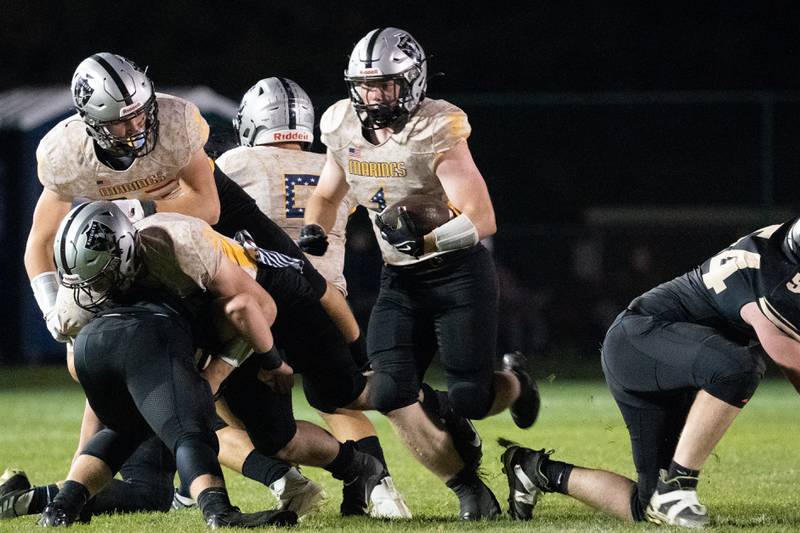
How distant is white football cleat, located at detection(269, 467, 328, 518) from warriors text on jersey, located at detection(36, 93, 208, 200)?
1174 millimetres

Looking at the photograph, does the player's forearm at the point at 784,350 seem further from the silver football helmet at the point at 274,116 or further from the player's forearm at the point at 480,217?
the silver football helmet at the point at 274,116

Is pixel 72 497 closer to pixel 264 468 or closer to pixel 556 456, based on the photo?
pixel 264 468

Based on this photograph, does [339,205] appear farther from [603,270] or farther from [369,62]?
[603,270]

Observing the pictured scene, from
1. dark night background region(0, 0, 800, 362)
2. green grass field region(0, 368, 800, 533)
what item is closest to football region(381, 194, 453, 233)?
green grass field region(0, 368, 800, 533)

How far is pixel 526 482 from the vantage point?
16.5 feet

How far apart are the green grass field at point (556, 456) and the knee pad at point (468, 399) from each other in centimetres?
36

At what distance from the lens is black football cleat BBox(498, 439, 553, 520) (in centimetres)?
500

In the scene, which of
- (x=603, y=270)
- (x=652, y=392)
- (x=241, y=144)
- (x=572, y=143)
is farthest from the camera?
(x=572, y=143)

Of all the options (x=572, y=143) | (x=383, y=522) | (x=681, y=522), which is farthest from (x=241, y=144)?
(x=572, y=143)

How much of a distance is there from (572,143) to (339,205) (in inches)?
627

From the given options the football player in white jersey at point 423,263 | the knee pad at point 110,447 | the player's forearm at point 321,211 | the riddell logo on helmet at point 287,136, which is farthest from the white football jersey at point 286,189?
the knee pad at point 110,447

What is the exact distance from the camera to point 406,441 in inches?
206

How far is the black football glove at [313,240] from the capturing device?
540 centimetres

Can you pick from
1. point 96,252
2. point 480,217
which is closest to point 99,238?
point 96,252
